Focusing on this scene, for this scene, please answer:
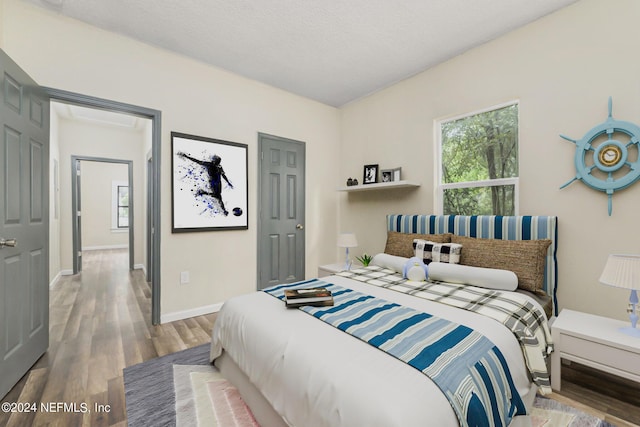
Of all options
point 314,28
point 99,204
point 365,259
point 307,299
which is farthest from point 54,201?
point 307,299

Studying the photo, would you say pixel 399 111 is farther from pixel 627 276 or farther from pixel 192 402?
pixel 192 402

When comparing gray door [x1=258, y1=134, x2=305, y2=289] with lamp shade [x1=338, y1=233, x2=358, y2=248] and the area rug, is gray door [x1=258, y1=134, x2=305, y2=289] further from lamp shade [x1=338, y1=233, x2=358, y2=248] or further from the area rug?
the area rug

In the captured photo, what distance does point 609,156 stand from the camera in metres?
2.11

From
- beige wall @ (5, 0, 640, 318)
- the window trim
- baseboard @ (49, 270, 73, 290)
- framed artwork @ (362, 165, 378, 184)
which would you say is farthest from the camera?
the window trim

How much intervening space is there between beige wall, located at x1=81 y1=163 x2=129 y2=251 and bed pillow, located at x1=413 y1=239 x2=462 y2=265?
312 inches

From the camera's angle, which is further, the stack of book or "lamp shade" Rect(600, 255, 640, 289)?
the stack of book

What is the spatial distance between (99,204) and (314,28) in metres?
8.19

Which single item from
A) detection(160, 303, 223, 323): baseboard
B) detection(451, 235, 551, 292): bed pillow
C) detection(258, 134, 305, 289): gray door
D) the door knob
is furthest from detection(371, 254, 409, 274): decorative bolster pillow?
the door knob

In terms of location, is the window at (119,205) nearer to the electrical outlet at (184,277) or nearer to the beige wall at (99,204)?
the beige wall at (99,204)

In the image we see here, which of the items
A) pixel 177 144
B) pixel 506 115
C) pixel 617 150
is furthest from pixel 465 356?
pixel 177 144

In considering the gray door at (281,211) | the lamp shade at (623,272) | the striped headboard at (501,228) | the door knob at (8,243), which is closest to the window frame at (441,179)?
the striped headboard at (501,228)

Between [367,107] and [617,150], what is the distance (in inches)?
105

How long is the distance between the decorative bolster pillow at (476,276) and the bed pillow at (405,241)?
513mm

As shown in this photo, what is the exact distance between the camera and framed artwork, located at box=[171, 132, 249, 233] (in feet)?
10.1
